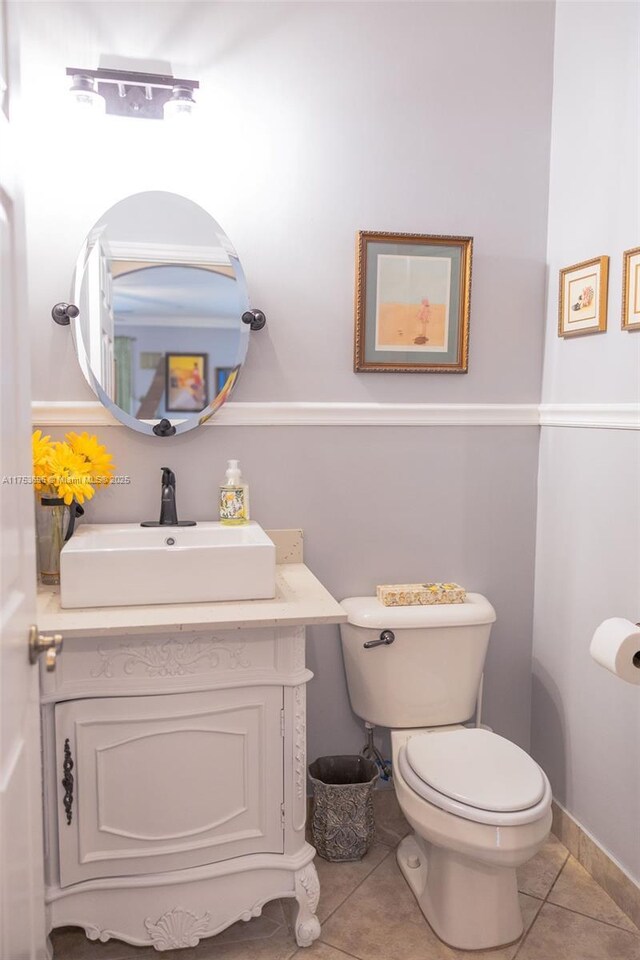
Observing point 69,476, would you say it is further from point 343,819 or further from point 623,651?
point 623,651

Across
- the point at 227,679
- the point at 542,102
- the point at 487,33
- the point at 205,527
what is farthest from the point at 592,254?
the point at 227,679

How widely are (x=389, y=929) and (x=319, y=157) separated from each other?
2.04 meters

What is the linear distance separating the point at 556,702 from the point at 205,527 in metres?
1.18

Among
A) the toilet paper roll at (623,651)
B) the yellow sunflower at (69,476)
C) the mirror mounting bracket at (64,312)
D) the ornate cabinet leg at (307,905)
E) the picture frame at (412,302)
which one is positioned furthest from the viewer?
the picture frame at (412,302)

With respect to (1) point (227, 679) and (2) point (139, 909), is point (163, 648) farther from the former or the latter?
(2) point (139, 909)

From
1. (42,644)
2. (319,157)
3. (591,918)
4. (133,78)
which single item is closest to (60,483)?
(42,644)

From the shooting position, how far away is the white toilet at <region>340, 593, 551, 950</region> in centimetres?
176

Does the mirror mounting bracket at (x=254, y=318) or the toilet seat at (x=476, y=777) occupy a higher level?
the mirror mounting bracket at (x=254, y=318)

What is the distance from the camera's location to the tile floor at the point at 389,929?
186 centimetres

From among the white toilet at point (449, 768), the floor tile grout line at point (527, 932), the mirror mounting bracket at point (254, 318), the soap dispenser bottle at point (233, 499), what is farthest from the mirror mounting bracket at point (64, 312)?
the floor tile grout line at point (527, 932)

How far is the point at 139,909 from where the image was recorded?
1.78 m

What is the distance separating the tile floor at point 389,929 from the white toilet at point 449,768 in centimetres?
5

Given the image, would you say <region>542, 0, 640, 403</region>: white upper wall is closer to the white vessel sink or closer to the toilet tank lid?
the toilet tank lid

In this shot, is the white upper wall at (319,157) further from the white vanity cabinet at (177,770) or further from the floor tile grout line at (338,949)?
the floor tile grout line at (338,949)
